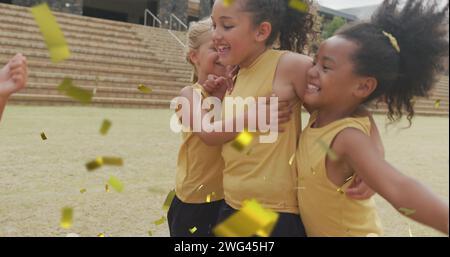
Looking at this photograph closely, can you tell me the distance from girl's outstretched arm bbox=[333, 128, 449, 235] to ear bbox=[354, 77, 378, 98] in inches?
3.9

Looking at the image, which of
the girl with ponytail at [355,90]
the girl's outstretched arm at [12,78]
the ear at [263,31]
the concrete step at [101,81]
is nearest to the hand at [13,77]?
the girl's outstretched arm at [12,78]

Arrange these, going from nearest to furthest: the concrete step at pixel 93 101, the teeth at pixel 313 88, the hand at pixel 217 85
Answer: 1. the teeth at pixel 313 88
2. the hand at pixel 217 85
3. the concrete step at pixel 93 101

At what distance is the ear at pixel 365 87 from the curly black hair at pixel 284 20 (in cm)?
26

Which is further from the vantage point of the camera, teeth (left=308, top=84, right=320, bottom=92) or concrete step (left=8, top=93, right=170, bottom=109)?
concrete step (left=8, top=93, right=170, bottom=109)

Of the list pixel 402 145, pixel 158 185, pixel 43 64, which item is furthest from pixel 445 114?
pixel 158 185

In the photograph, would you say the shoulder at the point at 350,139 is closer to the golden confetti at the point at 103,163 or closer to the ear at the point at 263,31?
the ear at the point at 263,31

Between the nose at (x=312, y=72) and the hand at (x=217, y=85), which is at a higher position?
the nose at (x=312, y=72)

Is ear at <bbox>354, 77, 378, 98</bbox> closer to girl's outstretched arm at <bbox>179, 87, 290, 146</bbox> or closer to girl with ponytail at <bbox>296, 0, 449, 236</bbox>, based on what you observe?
girl with ponytail at <bbox>296, 0, 449, 236</bbox>

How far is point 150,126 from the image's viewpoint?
6016 millimetres

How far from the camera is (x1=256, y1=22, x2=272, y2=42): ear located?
1273mm

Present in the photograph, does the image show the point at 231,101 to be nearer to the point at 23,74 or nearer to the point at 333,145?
the point at 333,145

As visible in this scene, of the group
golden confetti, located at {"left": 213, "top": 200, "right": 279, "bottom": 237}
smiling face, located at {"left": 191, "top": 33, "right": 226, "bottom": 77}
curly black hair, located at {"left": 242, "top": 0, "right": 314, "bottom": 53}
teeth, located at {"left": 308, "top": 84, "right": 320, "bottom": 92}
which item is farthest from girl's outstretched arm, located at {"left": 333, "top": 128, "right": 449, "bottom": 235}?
smiling face, located at {"left": 191, "top": 33, "right": 226, "bottom": 77}

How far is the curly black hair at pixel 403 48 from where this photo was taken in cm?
117
